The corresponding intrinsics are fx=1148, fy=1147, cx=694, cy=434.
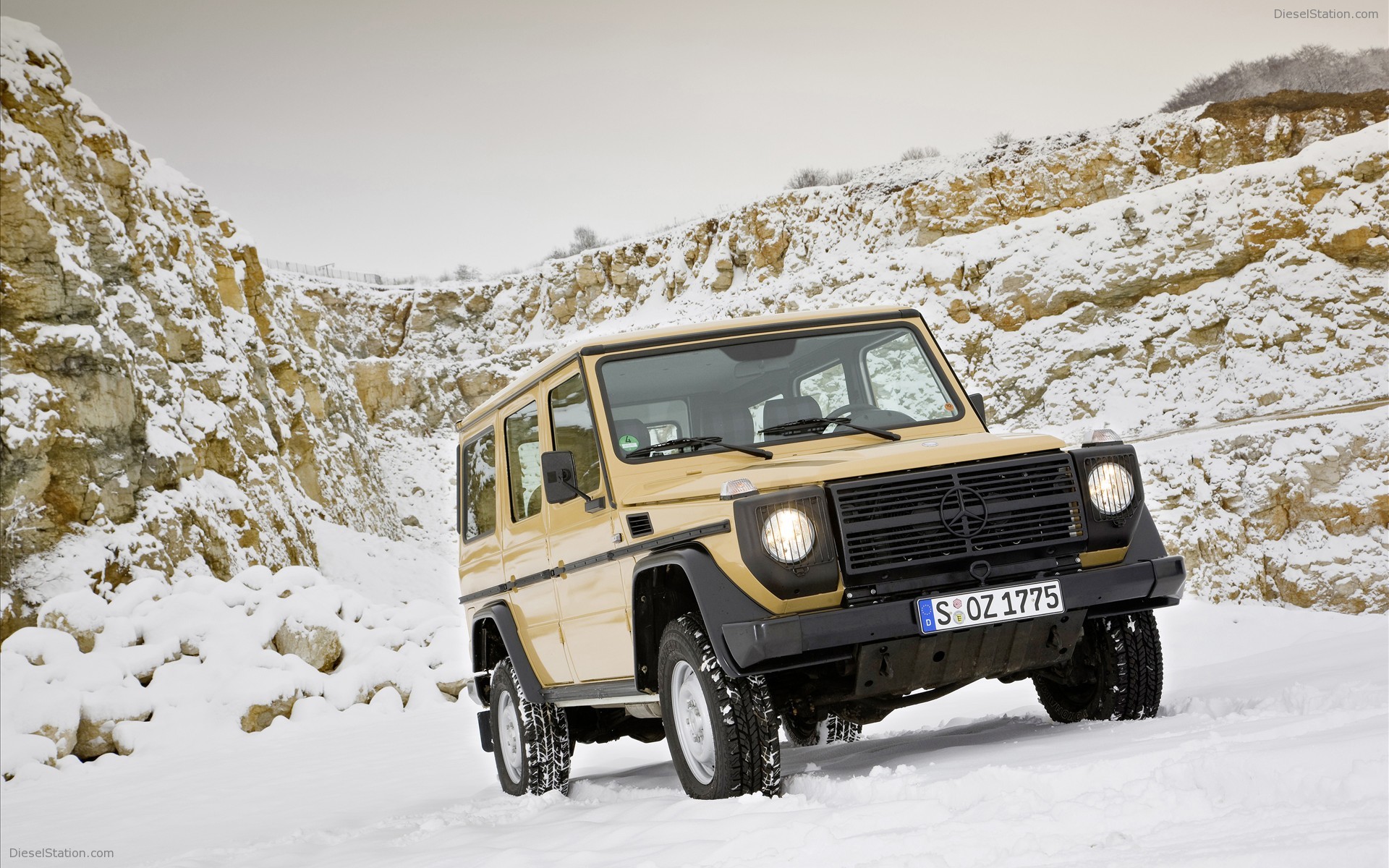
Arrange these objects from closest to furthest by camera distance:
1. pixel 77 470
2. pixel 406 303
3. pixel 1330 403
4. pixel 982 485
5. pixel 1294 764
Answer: pixel 1294 764
pixel 982 485
pixel 77 470
pixel 1330 403
pixel 406 303

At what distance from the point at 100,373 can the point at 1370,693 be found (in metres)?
19.8

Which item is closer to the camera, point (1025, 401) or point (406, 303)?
point (1025, 401)

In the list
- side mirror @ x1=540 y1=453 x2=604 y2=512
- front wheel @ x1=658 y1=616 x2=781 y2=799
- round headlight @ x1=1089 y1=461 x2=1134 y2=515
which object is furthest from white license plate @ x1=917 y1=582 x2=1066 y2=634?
side mirror @ x1=540 y1=453 x2=604 y2=512

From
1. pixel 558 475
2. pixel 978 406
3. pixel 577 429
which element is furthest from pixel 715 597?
pixel 978 406

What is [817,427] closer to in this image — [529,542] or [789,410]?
[789,410]

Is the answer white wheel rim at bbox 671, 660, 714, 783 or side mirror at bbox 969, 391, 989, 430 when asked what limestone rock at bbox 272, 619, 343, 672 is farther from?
side mirror at bbox 969, 391, 989, 430

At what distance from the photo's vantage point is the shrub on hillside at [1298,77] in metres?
42.7

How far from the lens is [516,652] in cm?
644

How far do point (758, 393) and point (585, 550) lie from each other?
111 centimetres

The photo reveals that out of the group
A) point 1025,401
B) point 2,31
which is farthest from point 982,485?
point 1025,401

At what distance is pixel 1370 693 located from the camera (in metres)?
4.50

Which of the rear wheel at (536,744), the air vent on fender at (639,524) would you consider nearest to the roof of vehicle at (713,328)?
the air vent on fender at (639,524)

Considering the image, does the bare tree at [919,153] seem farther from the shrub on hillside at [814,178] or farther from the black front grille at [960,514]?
the black front grille at [960,514]

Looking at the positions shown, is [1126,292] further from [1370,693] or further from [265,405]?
[1370,693]
